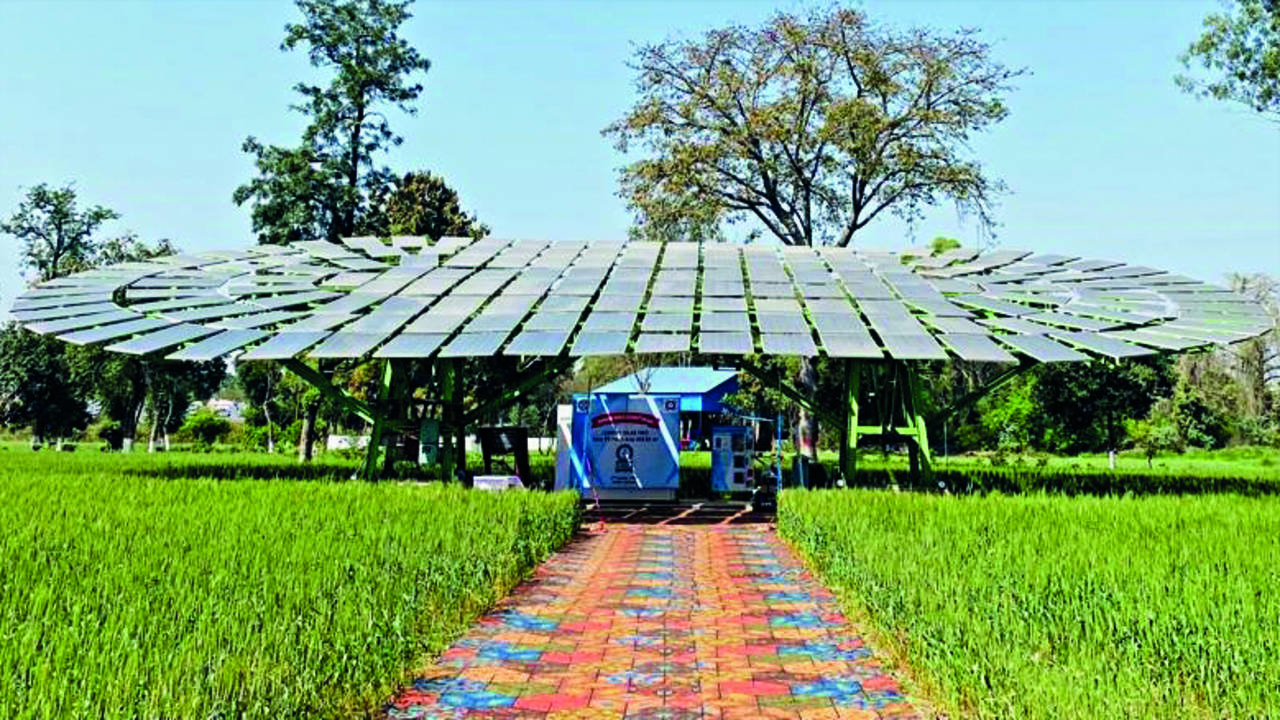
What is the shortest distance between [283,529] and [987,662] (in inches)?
253

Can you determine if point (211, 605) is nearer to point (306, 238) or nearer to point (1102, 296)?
point (1102, 296)

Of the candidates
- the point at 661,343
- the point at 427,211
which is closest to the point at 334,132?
the point at 427,211

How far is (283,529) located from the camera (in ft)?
29.3

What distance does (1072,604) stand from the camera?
6137mm

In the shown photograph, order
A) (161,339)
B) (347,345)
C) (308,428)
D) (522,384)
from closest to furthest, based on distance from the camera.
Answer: (347,345) → (161,339) → (522,384) → (308,428)

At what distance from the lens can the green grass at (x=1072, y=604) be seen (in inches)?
183

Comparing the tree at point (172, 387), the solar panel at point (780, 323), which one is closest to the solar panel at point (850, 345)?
the solar panel at point (780, 323)

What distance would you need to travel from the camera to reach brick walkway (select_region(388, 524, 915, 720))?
5961mm

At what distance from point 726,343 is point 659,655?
8934 mm

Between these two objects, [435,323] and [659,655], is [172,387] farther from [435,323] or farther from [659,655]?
[659,655]

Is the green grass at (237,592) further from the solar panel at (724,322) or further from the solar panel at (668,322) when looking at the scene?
the solar panel at (724,322)

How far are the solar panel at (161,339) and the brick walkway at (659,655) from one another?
8.70 m

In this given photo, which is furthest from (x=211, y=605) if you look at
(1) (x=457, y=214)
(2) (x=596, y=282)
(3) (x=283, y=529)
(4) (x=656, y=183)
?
(1) (x=457, y=214)

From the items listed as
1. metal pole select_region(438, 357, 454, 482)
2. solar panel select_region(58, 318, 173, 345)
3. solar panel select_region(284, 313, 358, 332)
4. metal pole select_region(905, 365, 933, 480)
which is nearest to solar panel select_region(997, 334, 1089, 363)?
metal pole select_region(905, 365, 933, 480)
